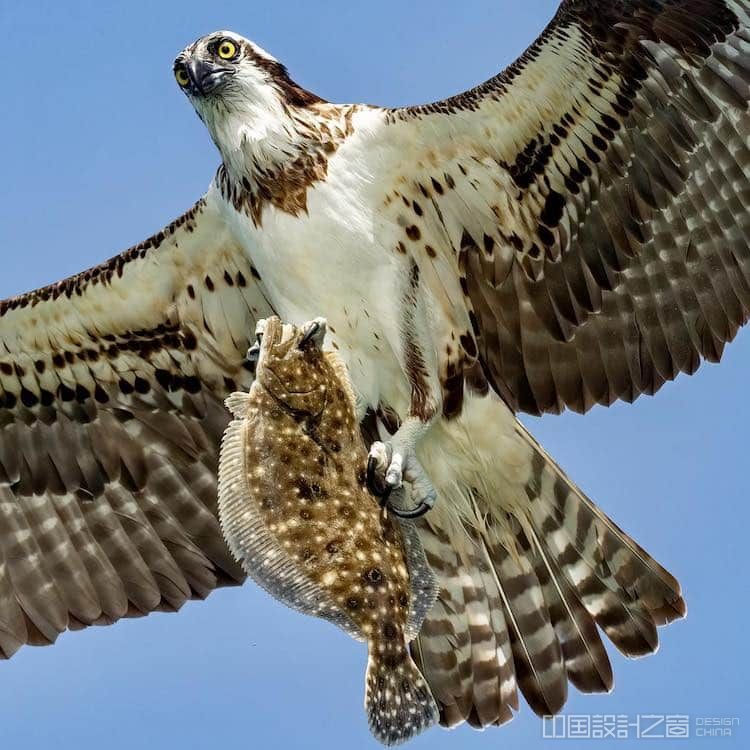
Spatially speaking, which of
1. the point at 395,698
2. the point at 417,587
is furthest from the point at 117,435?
the point at 395,698

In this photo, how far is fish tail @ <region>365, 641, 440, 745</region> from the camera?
9.30m

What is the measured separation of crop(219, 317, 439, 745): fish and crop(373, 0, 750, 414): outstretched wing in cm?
217

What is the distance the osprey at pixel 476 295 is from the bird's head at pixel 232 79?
2cm

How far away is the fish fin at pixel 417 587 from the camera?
383 inches

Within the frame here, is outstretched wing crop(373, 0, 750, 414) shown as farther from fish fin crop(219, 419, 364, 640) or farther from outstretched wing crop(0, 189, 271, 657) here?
fish fin crop(219, 419, 364, 640)

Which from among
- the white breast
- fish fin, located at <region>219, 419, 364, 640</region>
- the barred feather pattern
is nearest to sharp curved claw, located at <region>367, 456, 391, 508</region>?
fish fin, located at <region>219, 419, 364, 640</region>

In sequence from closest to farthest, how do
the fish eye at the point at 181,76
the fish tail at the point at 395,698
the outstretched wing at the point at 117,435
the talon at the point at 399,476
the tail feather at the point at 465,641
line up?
the fish tail at the point at 395,698 < the talon at the point at 399,476 < the fish eye at the point at 181,76 < the tail feather at the point at 465,641 < the outstretched wing at the point at 117,435

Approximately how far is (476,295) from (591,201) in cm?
98

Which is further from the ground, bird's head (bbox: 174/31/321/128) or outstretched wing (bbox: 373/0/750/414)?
bird's head (bbox: 174/31/321/128)

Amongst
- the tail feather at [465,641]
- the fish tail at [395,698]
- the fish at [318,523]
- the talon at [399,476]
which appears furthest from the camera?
the tail feather at [465,641]

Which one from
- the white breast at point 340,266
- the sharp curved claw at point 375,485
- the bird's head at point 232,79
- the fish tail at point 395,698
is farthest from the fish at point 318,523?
the bird's head at point 232,79

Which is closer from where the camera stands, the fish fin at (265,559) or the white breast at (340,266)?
the fish fin at (265,559)

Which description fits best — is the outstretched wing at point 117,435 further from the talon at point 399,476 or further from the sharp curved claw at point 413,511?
the sharp curved claw at point 413,511

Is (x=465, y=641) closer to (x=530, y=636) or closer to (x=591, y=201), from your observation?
(x=530, y=636)
